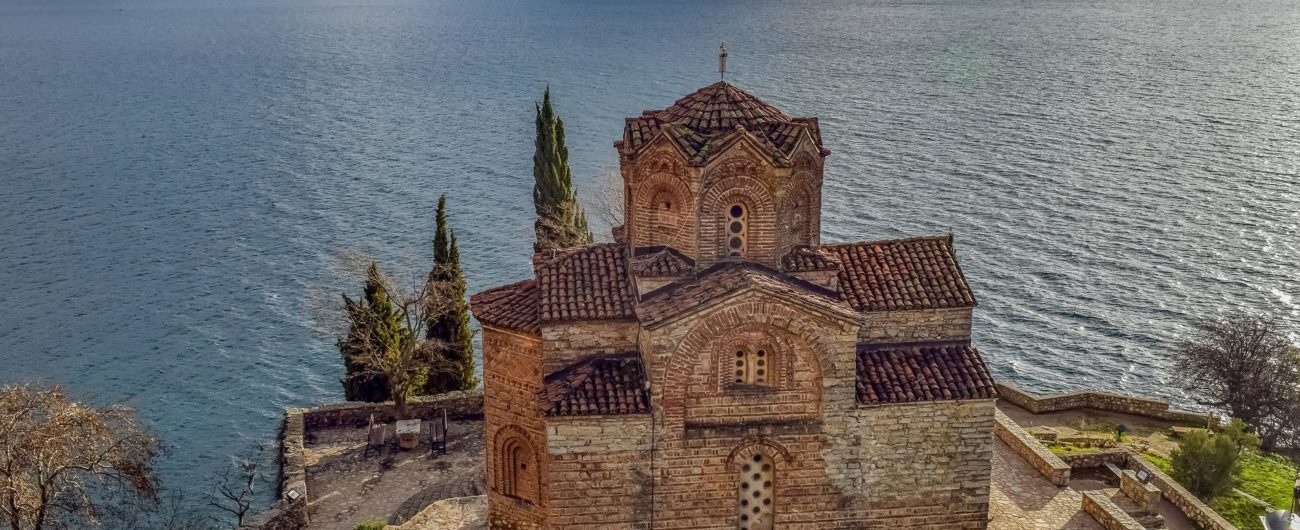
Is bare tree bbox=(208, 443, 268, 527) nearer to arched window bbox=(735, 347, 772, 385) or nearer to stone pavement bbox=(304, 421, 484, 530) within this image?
stone pavement bbox=(304, 421, 484, 530)

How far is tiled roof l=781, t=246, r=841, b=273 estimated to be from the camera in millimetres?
26281

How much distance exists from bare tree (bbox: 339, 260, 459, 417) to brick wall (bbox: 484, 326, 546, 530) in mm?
11610

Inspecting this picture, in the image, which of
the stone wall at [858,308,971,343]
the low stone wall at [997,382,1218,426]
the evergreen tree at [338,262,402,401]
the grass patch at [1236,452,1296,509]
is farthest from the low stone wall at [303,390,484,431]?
the grass patch at [1236,452,1296,509]

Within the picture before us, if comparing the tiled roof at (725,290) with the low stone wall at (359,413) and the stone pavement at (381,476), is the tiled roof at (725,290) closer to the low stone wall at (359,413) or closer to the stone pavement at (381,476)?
the stone pavement at (381,476)

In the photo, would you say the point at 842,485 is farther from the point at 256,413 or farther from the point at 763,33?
the point at 763,33

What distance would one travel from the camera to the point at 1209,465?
114 feet

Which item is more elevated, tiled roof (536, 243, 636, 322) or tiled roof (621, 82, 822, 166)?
tiled roof (621, 82, 822, 166)

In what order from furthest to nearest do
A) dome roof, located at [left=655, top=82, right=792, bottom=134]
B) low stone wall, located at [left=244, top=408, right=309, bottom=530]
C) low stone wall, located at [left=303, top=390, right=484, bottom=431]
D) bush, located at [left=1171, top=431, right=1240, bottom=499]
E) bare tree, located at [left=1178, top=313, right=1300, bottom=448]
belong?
1. bare tree, located at [left=1178, top=313, right=1300, bottom=448]
2. low stone wall, located at [left=303, top=390, right=484, bottom=431]
3. bush, located at [left=1171, top=431, right=1240, bottom=499]
4. low stone wall, located at [left=244, top=408, right=309, bottom=530]
5. dome roof, located at [left=655, top=82, right=792, bottom=134]

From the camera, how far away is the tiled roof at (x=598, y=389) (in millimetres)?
24297

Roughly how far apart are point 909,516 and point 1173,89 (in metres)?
88.6

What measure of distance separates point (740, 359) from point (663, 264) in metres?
2.75

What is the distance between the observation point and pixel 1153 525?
1251 inches

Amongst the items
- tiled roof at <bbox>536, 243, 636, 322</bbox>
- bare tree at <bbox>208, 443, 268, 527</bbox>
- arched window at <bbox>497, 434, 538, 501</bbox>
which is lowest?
bare tree at <bbox>208, 443, 268, 527</bbox>

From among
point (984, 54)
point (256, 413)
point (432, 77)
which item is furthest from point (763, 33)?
point (256, 413)
